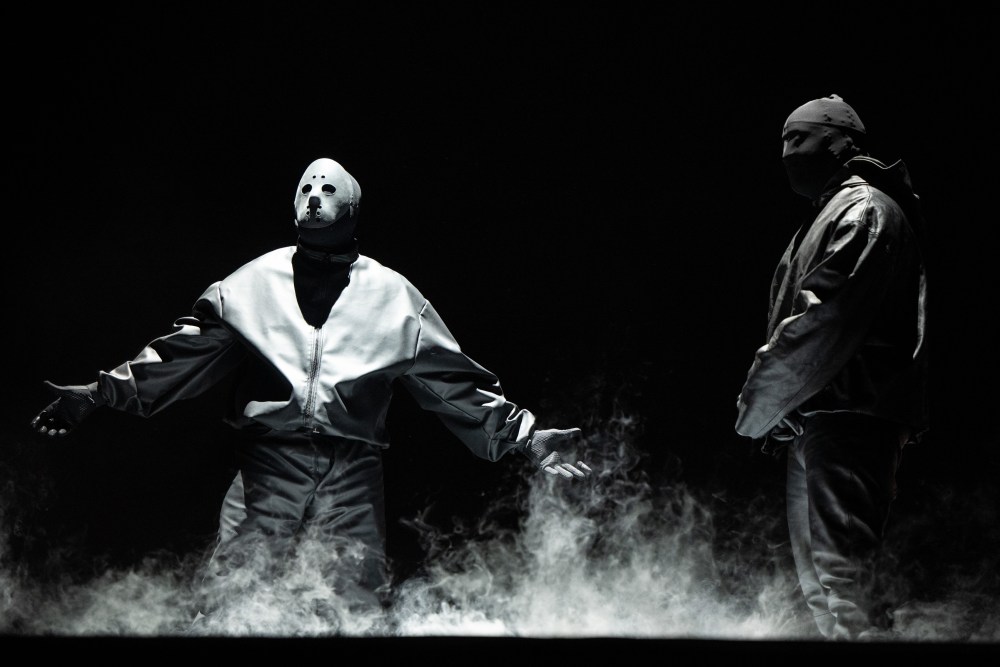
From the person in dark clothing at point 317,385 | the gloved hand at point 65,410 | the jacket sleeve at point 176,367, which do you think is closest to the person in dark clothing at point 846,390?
the person in dark clothing at point 317,385

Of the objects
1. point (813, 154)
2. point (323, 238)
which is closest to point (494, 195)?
point (323, 238)

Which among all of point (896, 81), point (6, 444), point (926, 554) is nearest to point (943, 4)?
point (896, 81)

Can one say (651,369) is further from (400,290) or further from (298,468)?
(298,468)

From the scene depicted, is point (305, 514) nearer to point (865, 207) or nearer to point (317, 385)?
point (317, 385)

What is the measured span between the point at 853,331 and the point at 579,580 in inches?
48.6

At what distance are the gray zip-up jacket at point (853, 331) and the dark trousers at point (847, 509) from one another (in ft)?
0.16

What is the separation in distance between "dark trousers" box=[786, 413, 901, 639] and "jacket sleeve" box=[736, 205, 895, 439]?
0.33 feet

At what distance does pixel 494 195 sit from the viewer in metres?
3.68

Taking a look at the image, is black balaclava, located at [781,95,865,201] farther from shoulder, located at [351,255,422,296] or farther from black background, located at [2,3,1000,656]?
shoulder, located at [351,255,422,296]

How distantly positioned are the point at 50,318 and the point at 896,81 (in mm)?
2701

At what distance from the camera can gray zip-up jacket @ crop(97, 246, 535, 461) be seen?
2912 millimetres

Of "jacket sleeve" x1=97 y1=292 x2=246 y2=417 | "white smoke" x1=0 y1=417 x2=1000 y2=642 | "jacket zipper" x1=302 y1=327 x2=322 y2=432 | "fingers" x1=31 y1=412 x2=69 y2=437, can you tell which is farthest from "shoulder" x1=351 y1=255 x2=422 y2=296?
"fingers" x1=31 y1=412 x2=69 y2=437

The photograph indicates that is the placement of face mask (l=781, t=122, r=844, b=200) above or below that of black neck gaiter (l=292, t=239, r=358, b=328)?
above

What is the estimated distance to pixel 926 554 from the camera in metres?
3.45
